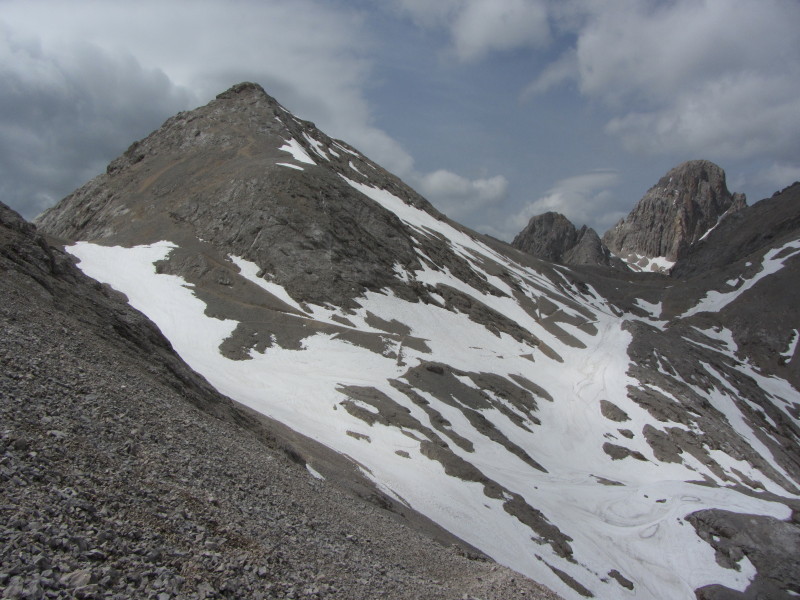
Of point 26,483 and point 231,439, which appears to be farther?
point 231,439

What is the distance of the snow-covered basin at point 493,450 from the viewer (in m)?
32.1

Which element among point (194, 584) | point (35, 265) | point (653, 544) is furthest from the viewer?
point (653, 544)

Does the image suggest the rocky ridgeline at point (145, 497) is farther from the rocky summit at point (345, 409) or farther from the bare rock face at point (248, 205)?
the bare rock face at point (248, 205)

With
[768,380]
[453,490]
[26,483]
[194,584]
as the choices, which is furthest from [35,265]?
[768,380]

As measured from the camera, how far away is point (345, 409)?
3947 centimetres

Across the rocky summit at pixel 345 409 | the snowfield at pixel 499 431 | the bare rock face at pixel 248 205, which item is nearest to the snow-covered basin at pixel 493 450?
the snowfield at pixel 499 431

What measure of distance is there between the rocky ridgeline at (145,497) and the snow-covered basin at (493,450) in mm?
12914

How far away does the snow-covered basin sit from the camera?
32.1 m

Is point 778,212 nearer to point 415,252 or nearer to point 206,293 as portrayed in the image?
point 415,252

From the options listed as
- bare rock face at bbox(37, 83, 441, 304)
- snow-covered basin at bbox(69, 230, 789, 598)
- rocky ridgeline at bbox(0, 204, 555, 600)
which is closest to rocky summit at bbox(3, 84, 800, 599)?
rocky ridgeline at bbox(0, 204, 555, 600)

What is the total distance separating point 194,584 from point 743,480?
192 ft

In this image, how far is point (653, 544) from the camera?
128 feet

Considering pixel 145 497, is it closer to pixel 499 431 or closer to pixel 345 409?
pixel 345 409

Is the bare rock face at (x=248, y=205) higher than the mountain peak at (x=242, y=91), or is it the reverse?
the mountain peak at (x=242, y=91)
